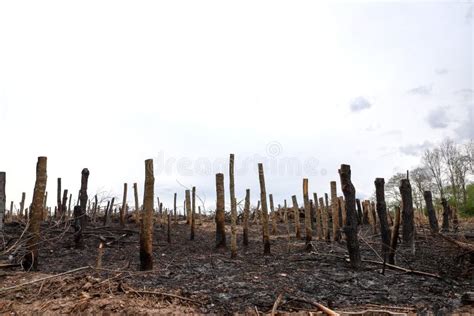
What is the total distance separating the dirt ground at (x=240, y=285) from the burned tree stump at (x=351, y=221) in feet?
1.01

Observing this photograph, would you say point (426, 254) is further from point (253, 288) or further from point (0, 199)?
point (0, 199)

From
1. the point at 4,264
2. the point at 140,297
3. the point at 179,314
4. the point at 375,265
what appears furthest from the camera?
the point at 375,265

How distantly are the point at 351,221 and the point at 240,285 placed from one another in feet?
10.1

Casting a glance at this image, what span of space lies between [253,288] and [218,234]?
5257mm

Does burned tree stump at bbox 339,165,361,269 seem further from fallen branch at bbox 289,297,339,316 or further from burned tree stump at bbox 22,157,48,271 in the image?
burned tree stump at bbox 22,157,48,271

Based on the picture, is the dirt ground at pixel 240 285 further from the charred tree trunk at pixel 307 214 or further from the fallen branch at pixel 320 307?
the charred tree trunk at pixel 307 214

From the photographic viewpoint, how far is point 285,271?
8570mm

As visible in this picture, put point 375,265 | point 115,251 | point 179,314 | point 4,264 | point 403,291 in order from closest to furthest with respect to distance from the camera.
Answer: point 179,314
point 403,291
point 4,264
point 375,265
point 115,251

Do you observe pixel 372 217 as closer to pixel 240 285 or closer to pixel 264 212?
pixel 264 212

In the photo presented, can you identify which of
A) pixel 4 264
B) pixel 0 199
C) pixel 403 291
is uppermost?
pixel 0 199

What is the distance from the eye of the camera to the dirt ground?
6.27 m

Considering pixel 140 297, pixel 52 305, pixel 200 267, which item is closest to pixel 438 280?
pixel 200 267

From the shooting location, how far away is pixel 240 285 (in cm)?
736

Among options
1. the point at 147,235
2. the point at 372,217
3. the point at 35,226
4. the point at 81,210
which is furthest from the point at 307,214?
the point at 35,226
